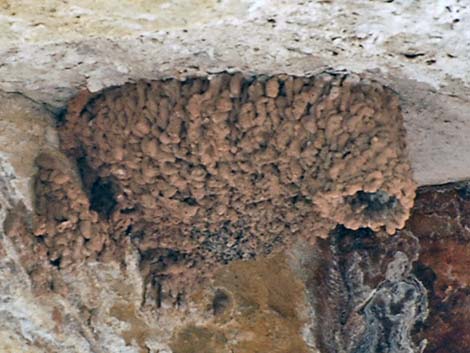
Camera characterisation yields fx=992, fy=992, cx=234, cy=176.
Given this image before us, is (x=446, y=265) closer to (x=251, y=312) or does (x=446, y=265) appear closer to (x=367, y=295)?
(x=367, y=295)

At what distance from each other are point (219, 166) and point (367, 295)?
212cm

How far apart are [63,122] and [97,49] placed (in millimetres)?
1104

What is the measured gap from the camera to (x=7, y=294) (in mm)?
6137

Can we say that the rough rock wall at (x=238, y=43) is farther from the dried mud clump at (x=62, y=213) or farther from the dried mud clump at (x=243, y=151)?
the dried mud clump at (x=62, y=213)

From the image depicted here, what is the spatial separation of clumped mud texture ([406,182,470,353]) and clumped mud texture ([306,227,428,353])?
0.09 meters

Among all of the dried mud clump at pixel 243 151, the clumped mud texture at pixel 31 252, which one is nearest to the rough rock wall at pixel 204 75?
the clumped mud texture at pixel 31 252

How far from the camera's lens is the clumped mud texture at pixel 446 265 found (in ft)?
25.5

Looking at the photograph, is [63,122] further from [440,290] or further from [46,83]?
[440,290]

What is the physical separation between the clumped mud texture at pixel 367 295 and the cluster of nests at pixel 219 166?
88 cm

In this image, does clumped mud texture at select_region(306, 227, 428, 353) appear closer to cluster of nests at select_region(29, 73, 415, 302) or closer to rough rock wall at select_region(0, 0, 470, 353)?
rough rock wall at select_region(0, 0, 470, 353)

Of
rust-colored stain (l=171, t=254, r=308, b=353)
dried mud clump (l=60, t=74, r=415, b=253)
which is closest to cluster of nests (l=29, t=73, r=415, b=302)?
dried mud clump (l=60, t=74, r=415, b=253)

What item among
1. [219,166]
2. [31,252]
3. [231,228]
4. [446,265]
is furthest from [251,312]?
[31,252]

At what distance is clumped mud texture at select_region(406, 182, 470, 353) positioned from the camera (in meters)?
7.78

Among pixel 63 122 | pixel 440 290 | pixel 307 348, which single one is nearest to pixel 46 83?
pixel 63 122
